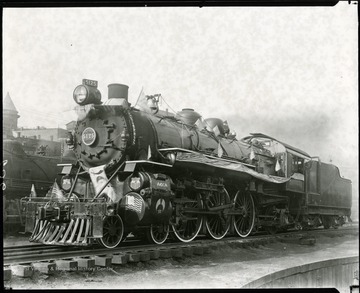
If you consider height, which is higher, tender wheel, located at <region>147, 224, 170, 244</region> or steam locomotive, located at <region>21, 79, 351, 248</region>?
steam locomotive, located at <region>21, 79, 351, 248</region>

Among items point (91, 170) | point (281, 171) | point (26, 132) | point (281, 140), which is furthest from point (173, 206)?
point (26, 132)

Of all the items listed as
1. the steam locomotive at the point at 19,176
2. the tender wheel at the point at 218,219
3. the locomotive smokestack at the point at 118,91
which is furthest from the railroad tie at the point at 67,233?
the steam locomotive at the point at 19,176

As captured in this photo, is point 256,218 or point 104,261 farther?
point 256,218

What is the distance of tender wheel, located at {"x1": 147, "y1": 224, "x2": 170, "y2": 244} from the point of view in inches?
376

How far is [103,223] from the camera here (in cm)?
862

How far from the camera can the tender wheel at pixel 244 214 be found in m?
12.4

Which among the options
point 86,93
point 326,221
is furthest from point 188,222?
point 326,221

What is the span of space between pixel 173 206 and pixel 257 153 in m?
4.61

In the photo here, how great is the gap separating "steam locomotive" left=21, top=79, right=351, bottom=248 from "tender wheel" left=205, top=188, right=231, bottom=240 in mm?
28

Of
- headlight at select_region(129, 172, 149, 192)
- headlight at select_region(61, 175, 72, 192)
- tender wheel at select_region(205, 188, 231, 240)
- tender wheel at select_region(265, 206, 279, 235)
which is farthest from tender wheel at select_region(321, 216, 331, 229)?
headlight at select_region(61, 175, 72, 192)

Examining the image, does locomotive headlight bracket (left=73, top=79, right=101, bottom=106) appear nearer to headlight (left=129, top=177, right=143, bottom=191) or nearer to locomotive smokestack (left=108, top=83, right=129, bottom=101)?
locomotive smokestack (left=108, top=83, right=129, bottom=101)

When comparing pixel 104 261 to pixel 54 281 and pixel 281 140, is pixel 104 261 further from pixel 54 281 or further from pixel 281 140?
pixel 281 140

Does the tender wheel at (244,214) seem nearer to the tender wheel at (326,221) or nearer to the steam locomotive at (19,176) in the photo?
the steam locomotive at (19,176)

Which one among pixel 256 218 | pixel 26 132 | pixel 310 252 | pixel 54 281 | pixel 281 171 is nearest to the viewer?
pixel 54 281
